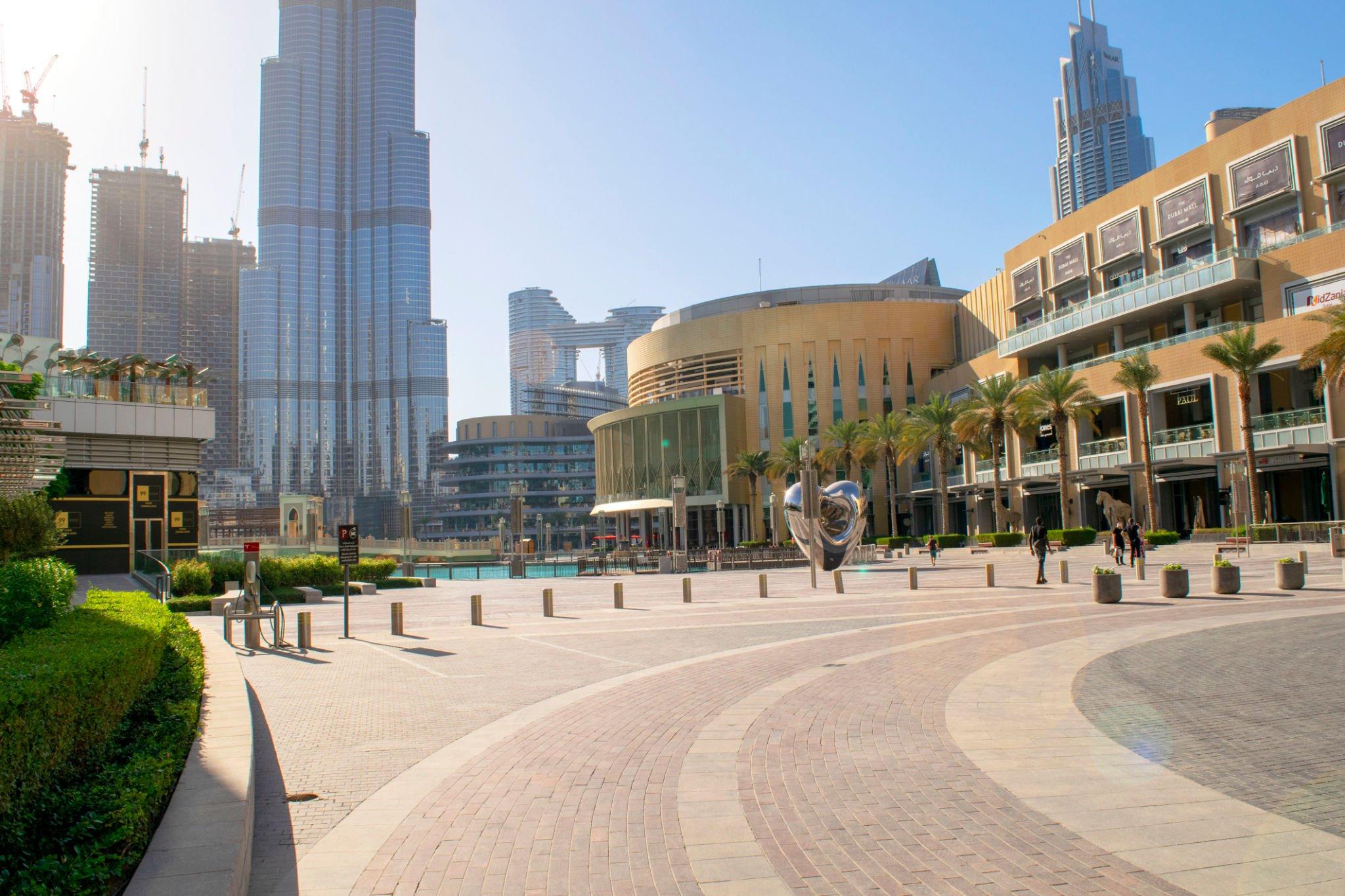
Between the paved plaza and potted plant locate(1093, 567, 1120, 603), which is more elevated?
potted plant locate(1093, 567, 1120, 603)

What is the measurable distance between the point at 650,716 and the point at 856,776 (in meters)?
3.14

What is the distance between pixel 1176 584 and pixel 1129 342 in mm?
41899

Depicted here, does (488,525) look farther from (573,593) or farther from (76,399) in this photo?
(573,593)

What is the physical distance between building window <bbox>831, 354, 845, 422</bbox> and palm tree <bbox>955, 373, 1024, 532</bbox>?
26994 mm

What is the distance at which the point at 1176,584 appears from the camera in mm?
21297

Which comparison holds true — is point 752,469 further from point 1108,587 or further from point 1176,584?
point 1108,587

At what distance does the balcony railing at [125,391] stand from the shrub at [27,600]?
3521cm

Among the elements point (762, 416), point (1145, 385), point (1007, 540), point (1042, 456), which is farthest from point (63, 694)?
point (762, 416)

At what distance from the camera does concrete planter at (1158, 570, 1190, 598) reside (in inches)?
835

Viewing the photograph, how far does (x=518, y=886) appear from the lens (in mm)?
5254

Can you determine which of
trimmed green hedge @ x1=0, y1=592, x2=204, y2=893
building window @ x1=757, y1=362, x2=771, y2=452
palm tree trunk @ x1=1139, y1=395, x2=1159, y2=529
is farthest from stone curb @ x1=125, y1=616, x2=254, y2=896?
building window @ x1=757, y1=362, x2=771, y2=452

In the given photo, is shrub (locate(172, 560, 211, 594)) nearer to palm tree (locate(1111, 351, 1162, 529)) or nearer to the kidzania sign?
palm tree (locate(1111, 351, 1162, 529))

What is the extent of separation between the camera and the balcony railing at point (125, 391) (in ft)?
133

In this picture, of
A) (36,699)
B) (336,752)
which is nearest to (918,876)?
(36,699)
